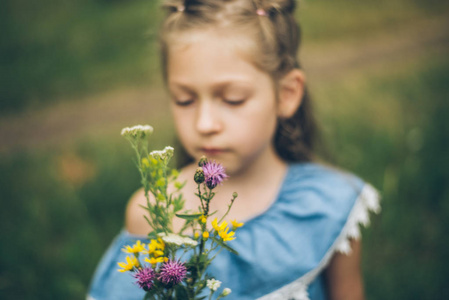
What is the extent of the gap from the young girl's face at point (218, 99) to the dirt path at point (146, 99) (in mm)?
2406

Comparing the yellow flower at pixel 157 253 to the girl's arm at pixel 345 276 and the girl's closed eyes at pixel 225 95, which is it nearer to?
the girl's closed eyes at pixel 225 95

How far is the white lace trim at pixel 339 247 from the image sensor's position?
138 centimetres

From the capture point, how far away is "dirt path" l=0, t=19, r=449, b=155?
4.00 metres

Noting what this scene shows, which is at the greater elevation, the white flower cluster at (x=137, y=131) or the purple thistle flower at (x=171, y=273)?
the white flower cluster at (x=137, y=131)

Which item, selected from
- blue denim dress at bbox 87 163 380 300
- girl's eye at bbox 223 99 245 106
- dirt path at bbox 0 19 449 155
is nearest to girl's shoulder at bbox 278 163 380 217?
blue denim dress at bbox 87 163 380 300

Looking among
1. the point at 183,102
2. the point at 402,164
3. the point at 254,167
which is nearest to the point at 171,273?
the point at 183,102

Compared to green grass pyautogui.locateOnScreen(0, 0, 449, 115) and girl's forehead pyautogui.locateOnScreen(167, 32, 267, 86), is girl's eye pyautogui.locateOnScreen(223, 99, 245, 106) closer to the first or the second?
girl's forehead pyautogui.locateOnScreen(167, 32, 267, 86)

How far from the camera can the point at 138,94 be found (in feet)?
15.4

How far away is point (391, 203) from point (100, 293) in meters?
1.44

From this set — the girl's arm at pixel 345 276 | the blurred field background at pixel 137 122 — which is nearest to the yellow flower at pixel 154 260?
the girl's arm at pixel 345 276

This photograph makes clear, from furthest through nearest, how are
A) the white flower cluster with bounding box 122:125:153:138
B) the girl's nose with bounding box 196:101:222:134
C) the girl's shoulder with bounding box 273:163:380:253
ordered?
the girl's shoulder with bounding box 273:163:380:253, the girl's nose with bounding box 196:101:222:134, the white flower cluster with bounding box 122:125:153:138

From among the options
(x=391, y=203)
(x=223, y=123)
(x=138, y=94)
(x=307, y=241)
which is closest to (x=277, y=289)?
(x=307, y=241)

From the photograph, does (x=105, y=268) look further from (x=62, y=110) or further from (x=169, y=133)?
(x=62, y=110)

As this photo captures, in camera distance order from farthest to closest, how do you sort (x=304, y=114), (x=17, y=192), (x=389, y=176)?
(x=17, y=192) < (x=389, y=176) < (x=304, y=114)
